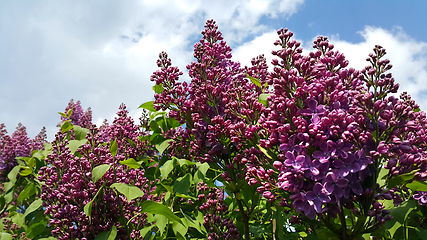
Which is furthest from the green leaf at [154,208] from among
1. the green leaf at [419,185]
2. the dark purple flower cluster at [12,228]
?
the dark purple flower cluster at [12,228]

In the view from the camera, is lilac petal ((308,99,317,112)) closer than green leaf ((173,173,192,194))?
Yes

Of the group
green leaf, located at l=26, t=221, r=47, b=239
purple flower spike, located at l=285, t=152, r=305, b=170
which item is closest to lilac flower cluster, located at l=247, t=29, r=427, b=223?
purple flower spike, located at l=285, t=152, r=305, b=170

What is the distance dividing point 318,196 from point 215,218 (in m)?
1.32

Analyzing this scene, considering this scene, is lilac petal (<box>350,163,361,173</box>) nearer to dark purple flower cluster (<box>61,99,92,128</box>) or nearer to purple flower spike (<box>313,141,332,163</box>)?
purple flower spike (<box>313,141,332,163</box>)

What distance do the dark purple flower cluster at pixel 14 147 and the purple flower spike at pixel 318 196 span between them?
5376mm

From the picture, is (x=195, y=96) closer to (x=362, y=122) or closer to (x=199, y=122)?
(x=199, y=122)

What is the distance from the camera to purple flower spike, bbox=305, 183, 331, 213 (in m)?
1.56

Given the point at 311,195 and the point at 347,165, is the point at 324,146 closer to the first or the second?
the point at 347,165

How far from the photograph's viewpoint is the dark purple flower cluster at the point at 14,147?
571 centimetres

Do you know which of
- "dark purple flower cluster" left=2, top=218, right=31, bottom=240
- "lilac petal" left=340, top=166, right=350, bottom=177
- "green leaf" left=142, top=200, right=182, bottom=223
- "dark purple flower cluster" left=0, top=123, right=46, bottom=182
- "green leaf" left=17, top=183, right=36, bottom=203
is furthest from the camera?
"dark purple flower cluster" left=0, top=123, right=46, bottom=182

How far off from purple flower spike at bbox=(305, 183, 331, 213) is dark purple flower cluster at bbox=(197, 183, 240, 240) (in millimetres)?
1183

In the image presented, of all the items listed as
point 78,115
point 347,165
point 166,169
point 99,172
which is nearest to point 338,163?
point 347,165

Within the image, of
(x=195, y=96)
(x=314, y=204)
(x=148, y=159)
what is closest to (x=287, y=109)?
(x=314, y=204)

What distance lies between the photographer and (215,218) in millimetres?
2693
